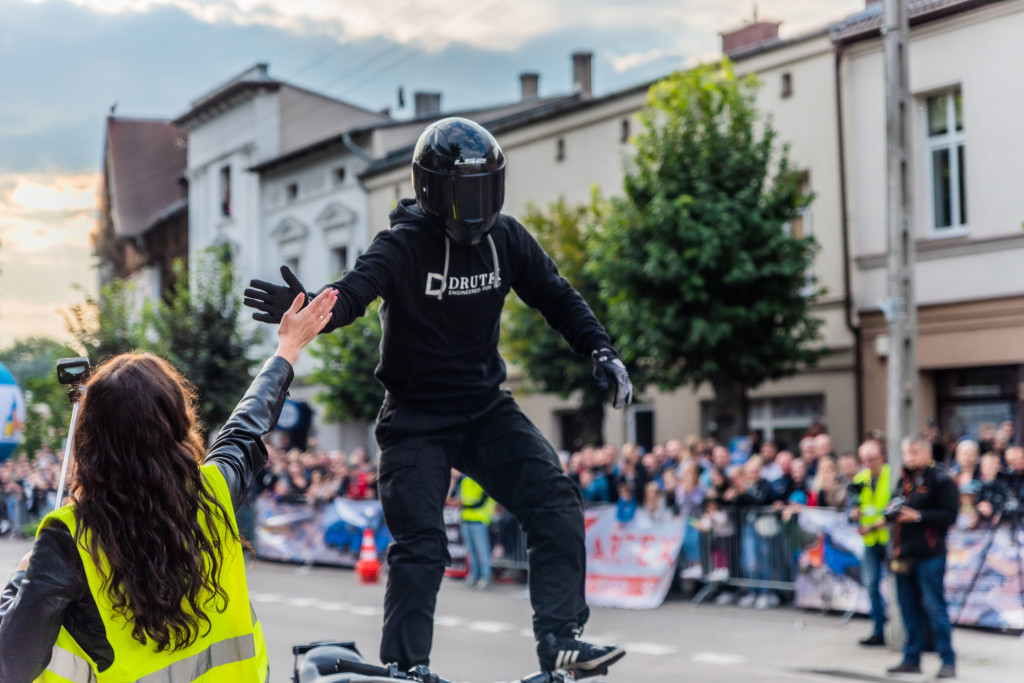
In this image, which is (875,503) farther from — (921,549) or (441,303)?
(441,303)

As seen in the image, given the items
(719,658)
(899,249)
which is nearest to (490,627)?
(719,658)

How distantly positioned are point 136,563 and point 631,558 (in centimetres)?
1157

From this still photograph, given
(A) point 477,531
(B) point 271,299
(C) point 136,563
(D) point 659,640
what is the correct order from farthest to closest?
(A) point 477,531 < (D) point 659,640 < (B) point 271,299 < (C) point 136,563

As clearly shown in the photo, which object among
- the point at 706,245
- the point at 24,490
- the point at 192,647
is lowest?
the point at 24,490

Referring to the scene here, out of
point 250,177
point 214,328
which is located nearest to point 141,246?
point 250,177

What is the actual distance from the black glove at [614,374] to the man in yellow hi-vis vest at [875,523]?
6887mm

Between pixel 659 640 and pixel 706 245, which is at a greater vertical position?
pixel 706 245

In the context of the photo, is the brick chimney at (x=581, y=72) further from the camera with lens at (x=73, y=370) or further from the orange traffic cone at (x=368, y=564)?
the camera with lens at (x=73, y=370)

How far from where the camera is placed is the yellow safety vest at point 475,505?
51.2 ft

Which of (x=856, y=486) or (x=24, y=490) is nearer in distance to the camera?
(x=856, y=486)

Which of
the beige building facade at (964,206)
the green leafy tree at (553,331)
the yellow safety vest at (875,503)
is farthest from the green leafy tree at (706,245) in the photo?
the yellow safety vest at (875,503)

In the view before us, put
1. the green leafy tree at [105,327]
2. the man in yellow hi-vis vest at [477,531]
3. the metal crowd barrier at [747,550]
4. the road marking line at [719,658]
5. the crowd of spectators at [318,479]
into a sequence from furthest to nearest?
the green leafy tree at [105,327] < the crowd of spectators at [318,479] < the man in yellow hi-vis vest at [477,531] < the metal crowd barrier at [747,550] < the road marking line at [719,658]

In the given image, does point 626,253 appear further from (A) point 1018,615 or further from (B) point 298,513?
(A) point 1018,615

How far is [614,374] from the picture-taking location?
14.5 feet
